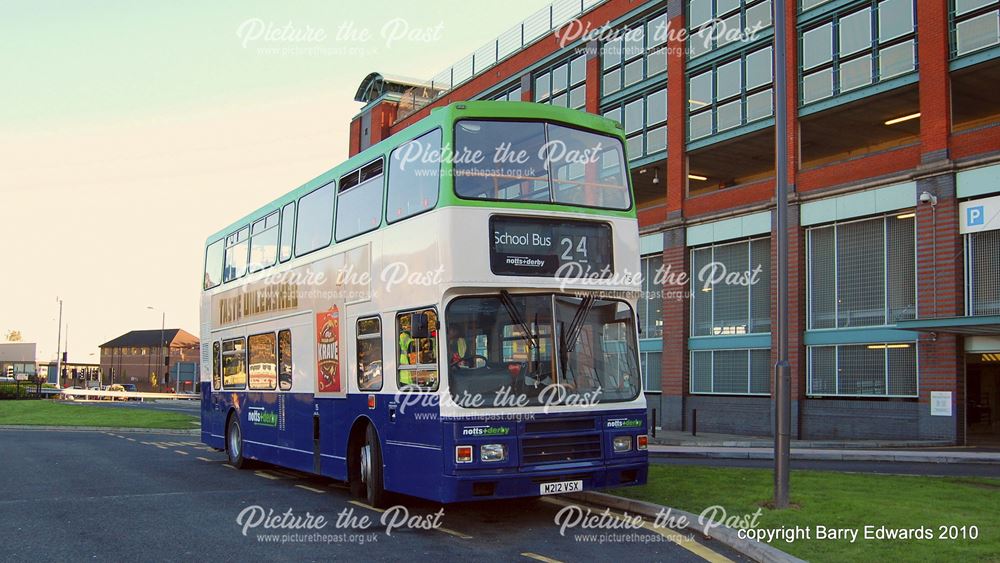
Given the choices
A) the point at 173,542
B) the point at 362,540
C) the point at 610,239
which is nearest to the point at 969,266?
the point at 610,239

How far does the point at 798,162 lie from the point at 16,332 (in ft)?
560

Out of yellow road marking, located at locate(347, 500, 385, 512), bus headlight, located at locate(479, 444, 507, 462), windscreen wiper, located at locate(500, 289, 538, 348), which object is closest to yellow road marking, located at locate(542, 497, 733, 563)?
bus headlight, located at locate(479, 444, 507, 462)

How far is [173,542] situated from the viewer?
368 inches

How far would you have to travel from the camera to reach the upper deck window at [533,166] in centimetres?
1048

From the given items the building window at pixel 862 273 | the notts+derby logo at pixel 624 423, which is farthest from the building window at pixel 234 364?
the building window at pixel 862 273

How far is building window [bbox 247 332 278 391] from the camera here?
1541 cm

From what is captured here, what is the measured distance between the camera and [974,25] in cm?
2334

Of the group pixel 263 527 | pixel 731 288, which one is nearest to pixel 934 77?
pixel 731 288

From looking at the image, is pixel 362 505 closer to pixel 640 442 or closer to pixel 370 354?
pixel 370 354

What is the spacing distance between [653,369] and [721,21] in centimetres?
1230

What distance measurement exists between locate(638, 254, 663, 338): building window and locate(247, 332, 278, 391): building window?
62.3ft

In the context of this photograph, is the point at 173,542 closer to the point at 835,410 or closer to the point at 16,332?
the point at 835,410

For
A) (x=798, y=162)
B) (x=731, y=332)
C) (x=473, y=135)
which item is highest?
(x=798, y=162)

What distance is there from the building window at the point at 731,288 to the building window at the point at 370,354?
19295 millimetres
